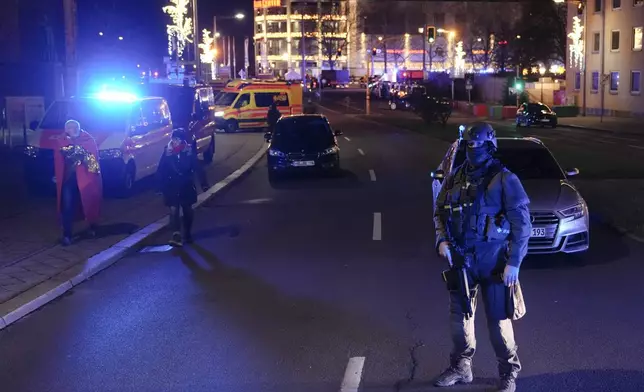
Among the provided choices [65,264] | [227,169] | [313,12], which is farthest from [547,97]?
[313,12]

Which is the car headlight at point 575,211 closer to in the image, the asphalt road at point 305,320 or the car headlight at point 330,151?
the asphalt road at point 305,320

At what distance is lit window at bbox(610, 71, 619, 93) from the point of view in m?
53.0

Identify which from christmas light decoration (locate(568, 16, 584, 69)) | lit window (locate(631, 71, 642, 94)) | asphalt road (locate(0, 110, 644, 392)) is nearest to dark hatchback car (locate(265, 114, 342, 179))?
asphalt road (locate(0, 110, 644, 392))

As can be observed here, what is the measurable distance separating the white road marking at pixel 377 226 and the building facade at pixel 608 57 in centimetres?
3858

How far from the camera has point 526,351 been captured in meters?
6.36

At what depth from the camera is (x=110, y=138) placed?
52.8ft

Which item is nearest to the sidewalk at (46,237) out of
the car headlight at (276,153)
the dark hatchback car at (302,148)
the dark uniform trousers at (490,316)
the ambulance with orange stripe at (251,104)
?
the car headlight at (276,153)

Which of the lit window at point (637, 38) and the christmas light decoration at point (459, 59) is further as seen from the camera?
the christmas light decoration at point (459, 59)

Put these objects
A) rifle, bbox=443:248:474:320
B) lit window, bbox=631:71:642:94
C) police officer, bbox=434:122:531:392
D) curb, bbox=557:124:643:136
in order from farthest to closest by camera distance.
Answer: lit window, bbox=631:71:642:94 → curb, bbox=557:124:643:136 → rifle, bbox=443:248:474:320 → police officer, bbox=434:122:531:392

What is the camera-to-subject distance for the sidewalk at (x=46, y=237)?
30.1ft

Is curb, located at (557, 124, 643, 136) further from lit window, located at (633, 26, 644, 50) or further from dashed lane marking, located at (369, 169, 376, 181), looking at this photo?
dashed lane marking, located at (369, 169, 376, 181)

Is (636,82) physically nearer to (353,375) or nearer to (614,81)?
(614,81)

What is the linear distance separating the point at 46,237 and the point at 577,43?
52.6 meters

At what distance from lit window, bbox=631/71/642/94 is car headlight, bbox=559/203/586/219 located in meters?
44.3
